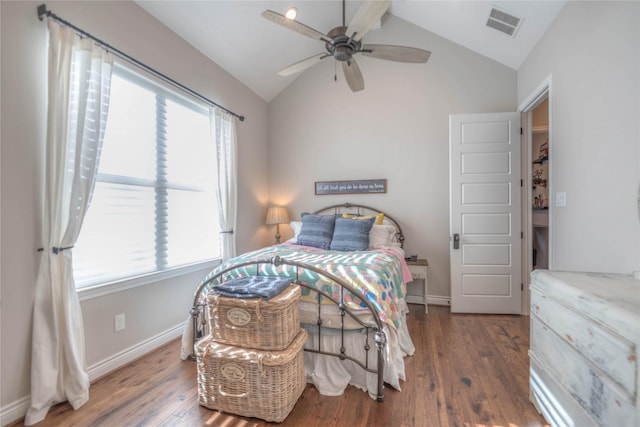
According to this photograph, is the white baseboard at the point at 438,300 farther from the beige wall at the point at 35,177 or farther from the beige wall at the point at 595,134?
the beige wall at the point at 35,177

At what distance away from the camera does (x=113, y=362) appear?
2182 millimetres

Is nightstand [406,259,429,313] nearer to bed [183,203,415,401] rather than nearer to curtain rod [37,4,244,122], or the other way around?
bed [183,203,415,401]

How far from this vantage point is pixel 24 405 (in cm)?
169

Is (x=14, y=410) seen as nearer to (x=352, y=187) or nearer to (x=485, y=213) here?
(x=352, y=187)

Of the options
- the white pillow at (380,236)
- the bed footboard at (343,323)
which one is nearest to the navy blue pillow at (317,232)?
the white pillow at (380,236)

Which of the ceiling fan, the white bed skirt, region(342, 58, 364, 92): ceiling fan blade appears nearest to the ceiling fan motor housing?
the ceiling fan

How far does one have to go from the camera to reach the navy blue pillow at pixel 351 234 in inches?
122

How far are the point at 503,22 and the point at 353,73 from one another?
1679mm

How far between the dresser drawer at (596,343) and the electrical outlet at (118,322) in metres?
2.82

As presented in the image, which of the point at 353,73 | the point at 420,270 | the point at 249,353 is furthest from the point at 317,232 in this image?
the point at 249,353

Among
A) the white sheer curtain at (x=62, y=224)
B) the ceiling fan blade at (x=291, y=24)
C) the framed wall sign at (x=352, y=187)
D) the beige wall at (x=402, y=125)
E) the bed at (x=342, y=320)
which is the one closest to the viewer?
the white sheer curtain at (x=62, y=224)

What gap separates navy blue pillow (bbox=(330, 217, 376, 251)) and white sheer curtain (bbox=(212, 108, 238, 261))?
119 cm

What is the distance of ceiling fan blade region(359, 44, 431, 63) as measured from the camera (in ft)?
7.11

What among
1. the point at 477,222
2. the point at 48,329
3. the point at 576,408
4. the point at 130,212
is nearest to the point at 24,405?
the point at 48,329
